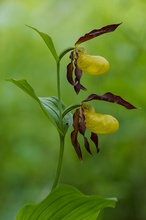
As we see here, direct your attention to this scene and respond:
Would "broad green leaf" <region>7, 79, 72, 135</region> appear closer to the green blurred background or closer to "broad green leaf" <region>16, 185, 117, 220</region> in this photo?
"broad green leaf" <region>16, 185, 117, 220</region>

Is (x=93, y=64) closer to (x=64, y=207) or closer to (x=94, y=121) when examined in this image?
(x=94, y=121)

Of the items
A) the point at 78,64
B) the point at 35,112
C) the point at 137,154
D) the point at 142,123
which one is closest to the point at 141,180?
the point at 137,154

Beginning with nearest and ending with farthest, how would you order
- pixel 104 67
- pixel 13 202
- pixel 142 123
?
pixel 104 67
pixel 13 202
pixel 142 123

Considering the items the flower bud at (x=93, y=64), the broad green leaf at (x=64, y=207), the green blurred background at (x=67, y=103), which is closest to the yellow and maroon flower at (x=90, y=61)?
the flower bud at (x=93, y=64)

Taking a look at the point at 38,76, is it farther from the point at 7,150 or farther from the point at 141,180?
the point at 141,180

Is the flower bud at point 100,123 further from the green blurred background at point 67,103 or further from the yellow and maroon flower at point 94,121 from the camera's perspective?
the green blurred background at point 67,103
